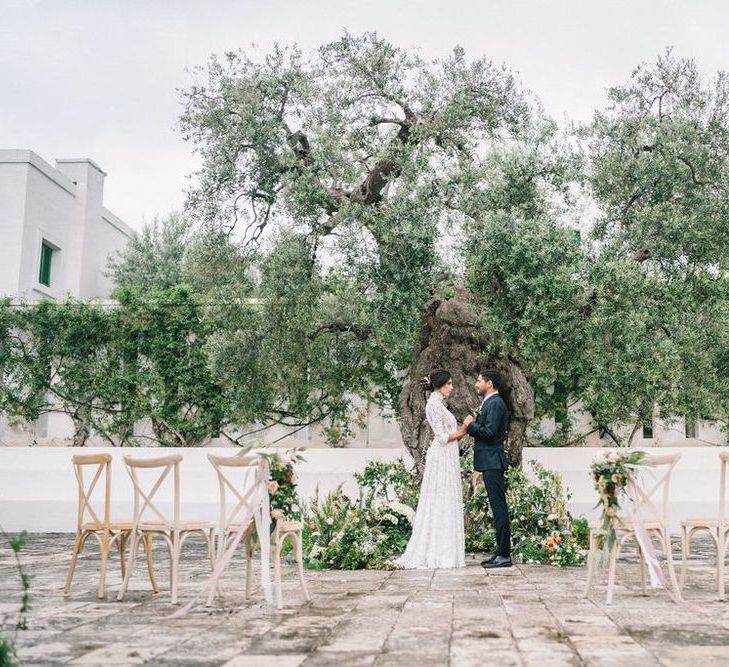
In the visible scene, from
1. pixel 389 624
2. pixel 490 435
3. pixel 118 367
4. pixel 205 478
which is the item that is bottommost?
pixel 389 624

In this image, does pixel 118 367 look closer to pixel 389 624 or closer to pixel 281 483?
pixel 281 483

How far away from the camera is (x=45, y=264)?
67.7ft

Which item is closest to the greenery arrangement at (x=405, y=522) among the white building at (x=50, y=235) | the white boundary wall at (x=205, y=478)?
the white boundary wall at (x=205, y=478)

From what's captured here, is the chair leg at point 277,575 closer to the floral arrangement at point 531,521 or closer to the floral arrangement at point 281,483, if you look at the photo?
the floral arrangement at point 281,483

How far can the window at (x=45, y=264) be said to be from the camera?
2041 cm

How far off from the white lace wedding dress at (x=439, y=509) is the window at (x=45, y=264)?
14916mm

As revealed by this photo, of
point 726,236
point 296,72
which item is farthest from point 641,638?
point 296,72

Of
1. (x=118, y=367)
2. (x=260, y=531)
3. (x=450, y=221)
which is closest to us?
(x=260, y=531)

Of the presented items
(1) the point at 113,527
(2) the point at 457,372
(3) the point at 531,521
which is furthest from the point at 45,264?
(1) the point at 113,527

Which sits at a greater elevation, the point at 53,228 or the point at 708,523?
the point at 53,228

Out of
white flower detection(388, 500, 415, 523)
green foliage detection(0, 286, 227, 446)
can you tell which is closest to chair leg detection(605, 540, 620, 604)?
white flower detection(388, 500, 415, 523)

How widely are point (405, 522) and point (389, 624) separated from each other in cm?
450

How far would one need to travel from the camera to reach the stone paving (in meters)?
4.04

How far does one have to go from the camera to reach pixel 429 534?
848 cm
